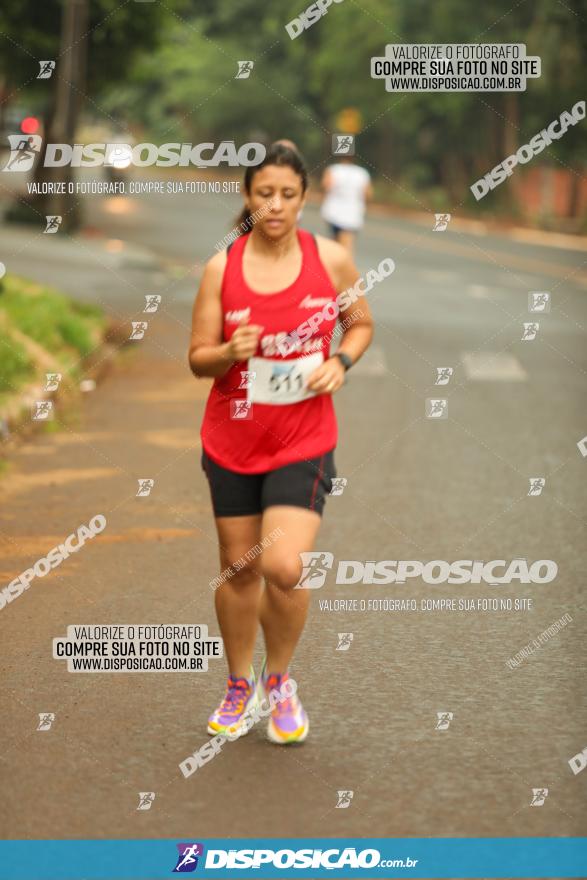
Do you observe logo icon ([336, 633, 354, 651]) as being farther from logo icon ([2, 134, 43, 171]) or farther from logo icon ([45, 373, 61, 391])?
logo icon ([2, 134, 43, 171])

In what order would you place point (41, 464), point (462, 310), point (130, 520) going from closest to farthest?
point (130, 520)
point (41, 464)
point (462, 310)

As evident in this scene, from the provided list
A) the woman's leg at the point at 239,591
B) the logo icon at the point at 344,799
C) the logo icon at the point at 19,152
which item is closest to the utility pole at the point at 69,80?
the logo icon at the point at 19,152

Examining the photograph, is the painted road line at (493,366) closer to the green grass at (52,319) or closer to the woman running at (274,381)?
the green grass at (52,319)

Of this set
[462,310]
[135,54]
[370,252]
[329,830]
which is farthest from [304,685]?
[135,54]

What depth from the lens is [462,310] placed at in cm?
2278

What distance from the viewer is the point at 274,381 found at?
19.1 feet

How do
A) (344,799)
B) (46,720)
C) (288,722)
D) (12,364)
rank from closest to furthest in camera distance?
(344,799), (288,722), (46,720), (12,364)

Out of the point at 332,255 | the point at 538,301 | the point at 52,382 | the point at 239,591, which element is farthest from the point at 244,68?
the point at 538,301

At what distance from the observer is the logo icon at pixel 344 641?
7.32 metres

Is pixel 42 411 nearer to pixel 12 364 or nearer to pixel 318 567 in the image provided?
pixel 12 364

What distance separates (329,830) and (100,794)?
0.78 meters

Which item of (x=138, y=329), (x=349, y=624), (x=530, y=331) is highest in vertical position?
(x=530, y=331)

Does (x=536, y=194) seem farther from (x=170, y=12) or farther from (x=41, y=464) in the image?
(x=41, y=464)

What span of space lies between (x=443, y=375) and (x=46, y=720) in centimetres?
1061
